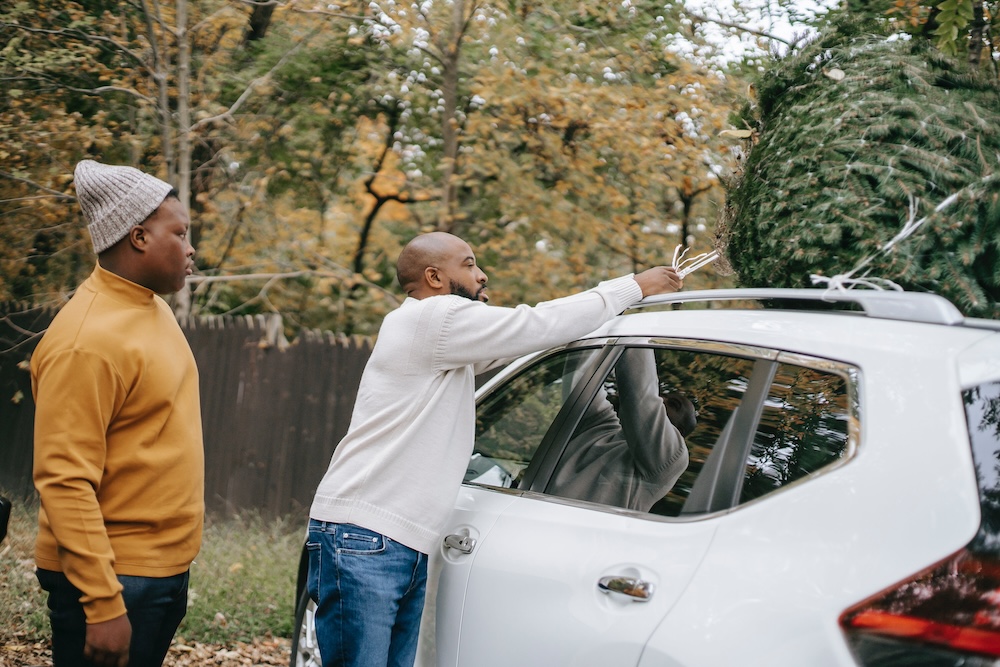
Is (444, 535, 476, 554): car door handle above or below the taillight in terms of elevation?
below

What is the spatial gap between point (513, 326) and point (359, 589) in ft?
3.03

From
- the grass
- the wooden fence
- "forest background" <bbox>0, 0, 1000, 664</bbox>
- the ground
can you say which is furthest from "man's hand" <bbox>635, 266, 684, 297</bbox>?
the wooden fence

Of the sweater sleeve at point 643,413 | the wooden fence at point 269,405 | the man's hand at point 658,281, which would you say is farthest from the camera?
the wooden fence at point 269,405

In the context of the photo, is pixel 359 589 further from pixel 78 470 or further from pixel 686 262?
pixel 686 262

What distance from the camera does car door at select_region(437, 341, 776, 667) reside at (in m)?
2.28

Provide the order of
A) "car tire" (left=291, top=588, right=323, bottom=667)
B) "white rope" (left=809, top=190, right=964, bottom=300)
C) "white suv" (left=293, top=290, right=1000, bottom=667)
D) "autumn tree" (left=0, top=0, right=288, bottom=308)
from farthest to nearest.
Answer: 1. "autumn tree" (left=0, top=0, right=288, bottom=308)
2. "car tire" (left=291, top=588, right=323, bottom=667)
3. "white rope" (left=809, top=190, right=964, bottom=300)
4. "white suv" (left=293, top=290, right=1000, bottom=667)

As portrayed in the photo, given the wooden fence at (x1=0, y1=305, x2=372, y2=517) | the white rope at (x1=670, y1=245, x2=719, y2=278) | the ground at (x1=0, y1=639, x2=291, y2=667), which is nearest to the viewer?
the white rope at (x1=670, y1=245, x2=719, y2=278)

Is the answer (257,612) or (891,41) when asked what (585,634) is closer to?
(891,41)

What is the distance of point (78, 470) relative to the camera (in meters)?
2.28

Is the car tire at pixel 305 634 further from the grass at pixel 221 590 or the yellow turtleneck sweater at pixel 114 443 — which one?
the grass at pixel 221 590

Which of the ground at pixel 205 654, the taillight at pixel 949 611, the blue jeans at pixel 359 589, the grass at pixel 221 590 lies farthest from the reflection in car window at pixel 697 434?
the grass at pixel 221 590

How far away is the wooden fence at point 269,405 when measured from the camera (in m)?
8.40

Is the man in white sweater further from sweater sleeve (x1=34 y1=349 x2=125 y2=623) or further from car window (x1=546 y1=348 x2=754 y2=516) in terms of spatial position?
sweater sleeve (x1=34 y1=349 x2=125 y2=623)

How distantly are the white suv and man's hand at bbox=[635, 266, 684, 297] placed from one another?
0.07 metres
